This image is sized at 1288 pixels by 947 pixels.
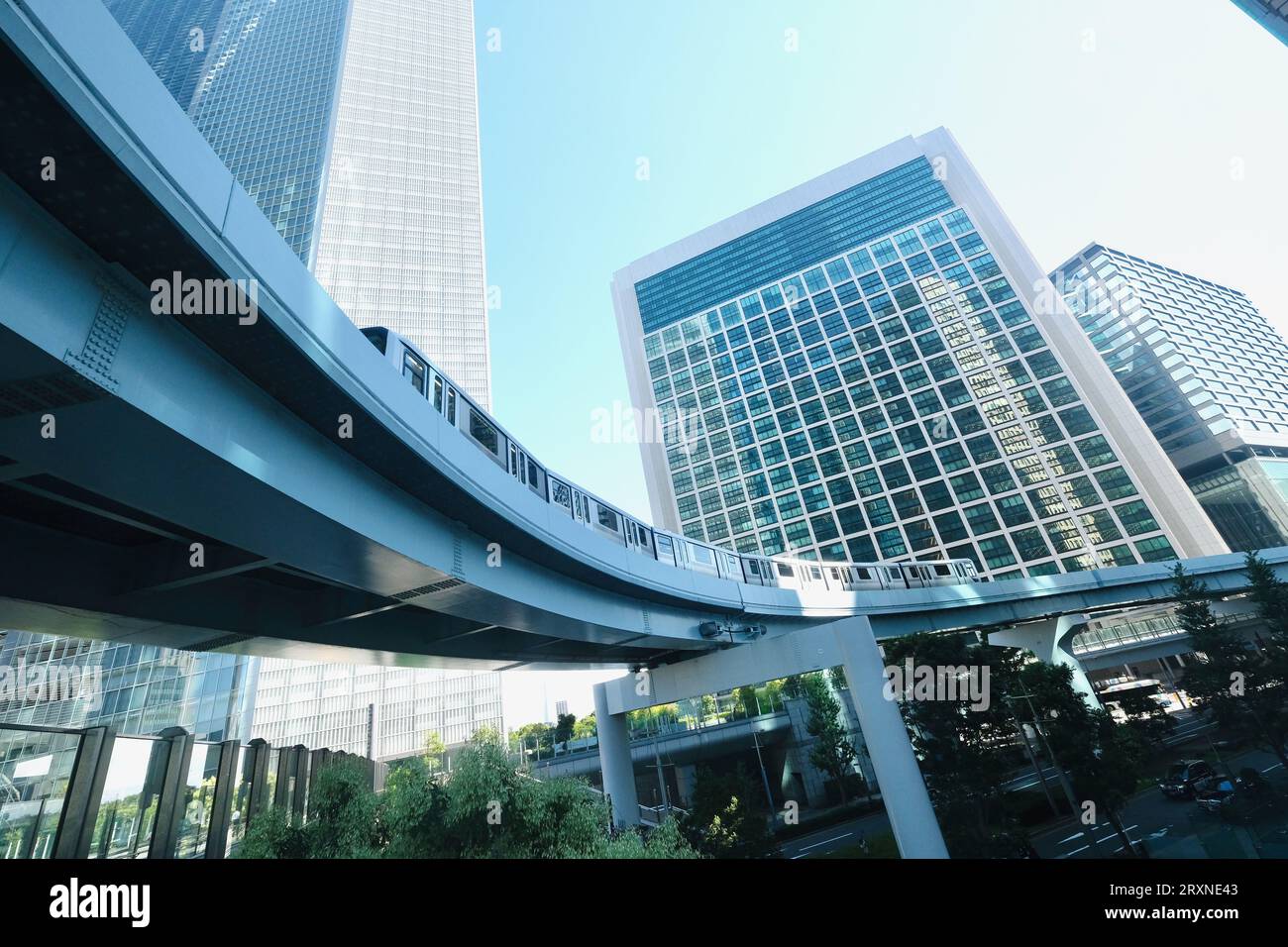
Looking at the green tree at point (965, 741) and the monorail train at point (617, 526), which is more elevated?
the monorail train at point (617, 526)

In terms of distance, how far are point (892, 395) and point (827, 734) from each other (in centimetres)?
5734

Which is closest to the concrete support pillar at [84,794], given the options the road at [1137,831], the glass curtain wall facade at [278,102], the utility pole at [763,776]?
the utility pole at [763,776]

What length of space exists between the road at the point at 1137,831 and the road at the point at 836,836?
476 cm

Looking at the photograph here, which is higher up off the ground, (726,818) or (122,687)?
(122,687)

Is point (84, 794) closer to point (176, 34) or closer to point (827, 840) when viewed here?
point (827, 840)

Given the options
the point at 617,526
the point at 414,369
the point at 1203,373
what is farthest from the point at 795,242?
the point at 414,369

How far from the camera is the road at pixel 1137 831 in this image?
16.5 metres

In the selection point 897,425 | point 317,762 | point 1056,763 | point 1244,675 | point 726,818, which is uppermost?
point 897,425

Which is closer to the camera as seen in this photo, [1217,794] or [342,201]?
[1217,794]

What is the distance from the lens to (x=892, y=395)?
6769 centimetres

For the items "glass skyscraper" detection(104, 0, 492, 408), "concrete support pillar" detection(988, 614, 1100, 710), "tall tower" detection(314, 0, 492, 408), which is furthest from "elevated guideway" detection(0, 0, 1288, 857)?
"tall tower" detection(314, 0, 492, 408)

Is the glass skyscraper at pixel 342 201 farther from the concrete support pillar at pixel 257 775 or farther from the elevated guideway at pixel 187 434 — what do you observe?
the elevated guideway at pixel 187 434

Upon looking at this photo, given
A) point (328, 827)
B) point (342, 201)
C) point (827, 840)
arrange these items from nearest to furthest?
point (328, 827) → point (827, 840) → point (342, 201)
